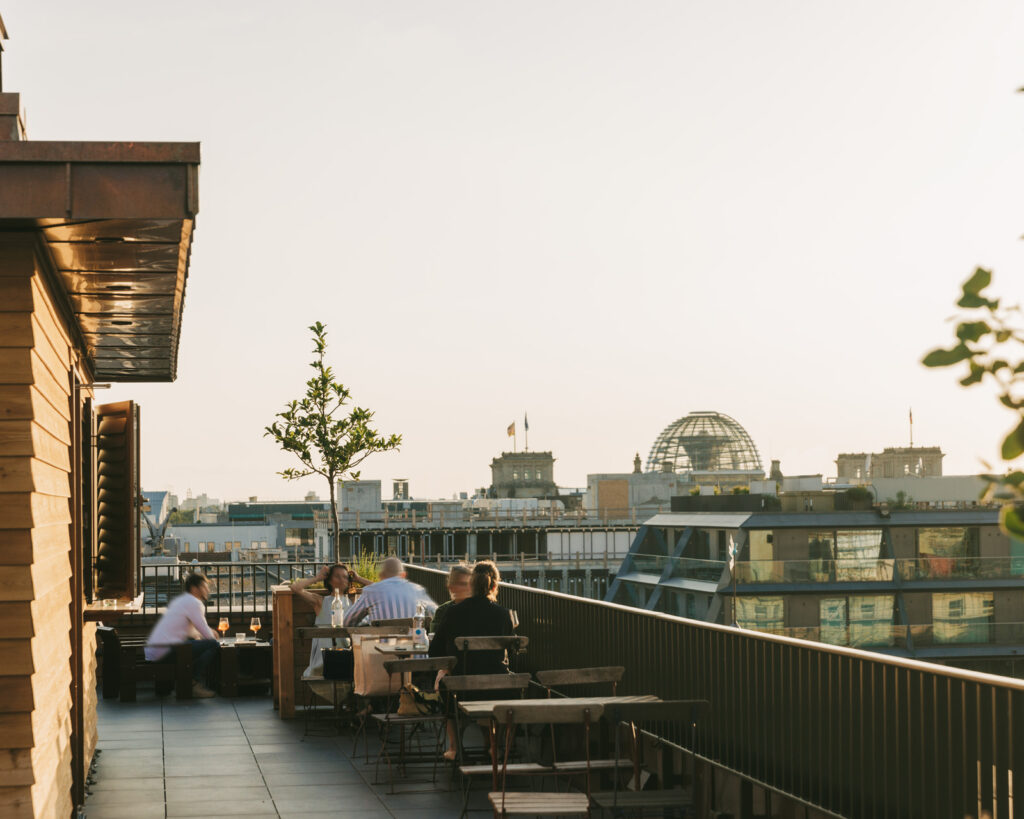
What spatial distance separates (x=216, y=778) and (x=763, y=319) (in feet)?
69.6

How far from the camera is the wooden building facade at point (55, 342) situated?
4.85m

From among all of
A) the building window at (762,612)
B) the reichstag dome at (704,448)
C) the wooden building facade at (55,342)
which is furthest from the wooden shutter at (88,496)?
the reichstag dome at (704,448)

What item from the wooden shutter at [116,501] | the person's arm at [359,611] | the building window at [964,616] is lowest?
the building window at [964,616]

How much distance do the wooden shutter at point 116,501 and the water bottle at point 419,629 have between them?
7.35 ft

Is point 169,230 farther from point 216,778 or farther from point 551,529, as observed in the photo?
point 551,529

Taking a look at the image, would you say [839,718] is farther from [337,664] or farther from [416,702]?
[337,664]

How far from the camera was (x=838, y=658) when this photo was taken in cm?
597

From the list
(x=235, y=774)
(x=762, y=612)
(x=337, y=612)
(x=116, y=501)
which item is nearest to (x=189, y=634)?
(x=337, y=612)

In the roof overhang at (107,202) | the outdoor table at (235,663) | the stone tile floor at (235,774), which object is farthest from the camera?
the outdoor table at (235,663)

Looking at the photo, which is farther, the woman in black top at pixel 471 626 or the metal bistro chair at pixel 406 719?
the woman in black top at pixel 471 626

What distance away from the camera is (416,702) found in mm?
9727

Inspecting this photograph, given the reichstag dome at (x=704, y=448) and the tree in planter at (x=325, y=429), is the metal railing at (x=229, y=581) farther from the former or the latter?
the reichstag dome at (x=704, y=448)

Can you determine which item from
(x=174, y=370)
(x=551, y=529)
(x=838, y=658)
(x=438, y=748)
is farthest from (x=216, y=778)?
(x=551, y=529)

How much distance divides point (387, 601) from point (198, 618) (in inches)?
129
